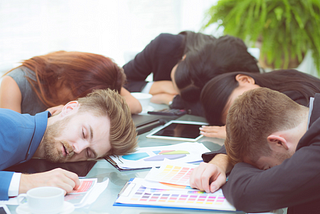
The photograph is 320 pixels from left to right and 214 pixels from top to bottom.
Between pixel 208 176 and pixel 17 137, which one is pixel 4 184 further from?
pixel 208 176

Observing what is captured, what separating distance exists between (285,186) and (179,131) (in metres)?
0.75

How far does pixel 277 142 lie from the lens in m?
0.70

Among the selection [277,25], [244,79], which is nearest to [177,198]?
A: [244,79]

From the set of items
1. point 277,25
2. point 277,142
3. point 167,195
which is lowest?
point 167,195

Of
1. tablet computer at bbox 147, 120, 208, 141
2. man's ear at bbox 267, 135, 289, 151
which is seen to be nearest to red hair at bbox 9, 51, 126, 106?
tablet computer at bbox 147, 120, 208, 141

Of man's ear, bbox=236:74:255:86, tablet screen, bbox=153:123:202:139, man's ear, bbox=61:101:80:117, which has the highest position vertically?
man's ear, bbox=236:74:255:86

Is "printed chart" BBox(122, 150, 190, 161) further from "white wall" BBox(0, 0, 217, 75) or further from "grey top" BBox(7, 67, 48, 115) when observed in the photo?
"white wall" BBox(0, 0, 217, 75)

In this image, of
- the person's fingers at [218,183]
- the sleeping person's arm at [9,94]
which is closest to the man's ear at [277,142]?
the person's fingers at [218,183]

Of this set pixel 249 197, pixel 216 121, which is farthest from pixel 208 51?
pixel 249 197

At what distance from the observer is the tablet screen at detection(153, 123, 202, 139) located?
4.09 feet

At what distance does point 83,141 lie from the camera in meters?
0.93

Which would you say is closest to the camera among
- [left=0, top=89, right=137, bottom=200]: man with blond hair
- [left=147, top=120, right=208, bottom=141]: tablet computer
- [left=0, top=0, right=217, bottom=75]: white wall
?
[left=0, top=89, right=137, bottom=200]: man with blond hair

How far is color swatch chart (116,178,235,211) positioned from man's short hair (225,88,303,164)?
14 centimetres

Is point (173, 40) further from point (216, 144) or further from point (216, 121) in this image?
point (216, 144)
